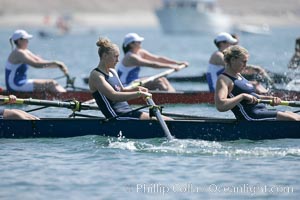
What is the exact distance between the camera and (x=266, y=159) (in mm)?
13367

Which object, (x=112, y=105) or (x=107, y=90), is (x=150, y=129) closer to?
(x=112, y=105)

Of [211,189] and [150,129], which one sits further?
[150,129]

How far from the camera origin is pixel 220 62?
2022 centimetres

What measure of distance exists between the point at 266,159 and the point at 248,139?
1059mm

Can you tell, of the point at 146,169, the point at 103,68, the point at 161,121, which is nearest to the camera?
the point at 146,169

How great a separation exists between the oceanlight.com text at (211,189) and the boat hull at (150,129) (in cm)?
250

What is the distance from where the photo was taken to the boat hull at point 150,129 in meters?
14.3

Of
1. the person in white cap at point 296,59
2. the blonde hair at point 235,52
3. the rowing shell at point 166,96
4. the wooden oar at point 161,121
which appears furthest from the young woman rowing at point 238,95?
the person in white cap at point 296,59

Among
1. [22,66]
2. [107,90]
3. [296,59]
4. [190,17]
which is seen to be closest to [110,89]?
[107,90]

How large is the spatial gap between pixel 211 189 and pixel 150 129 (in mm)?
3066

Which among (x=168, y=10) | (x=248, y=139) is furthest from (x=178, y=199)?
(x=168, y=10)

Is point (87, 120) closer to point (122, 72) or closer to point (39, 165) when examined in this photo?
point (39, 165)

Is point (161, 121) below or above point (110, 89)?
below

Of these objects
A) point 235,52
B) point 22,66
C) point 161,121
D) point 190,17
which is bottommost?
point 161,121
